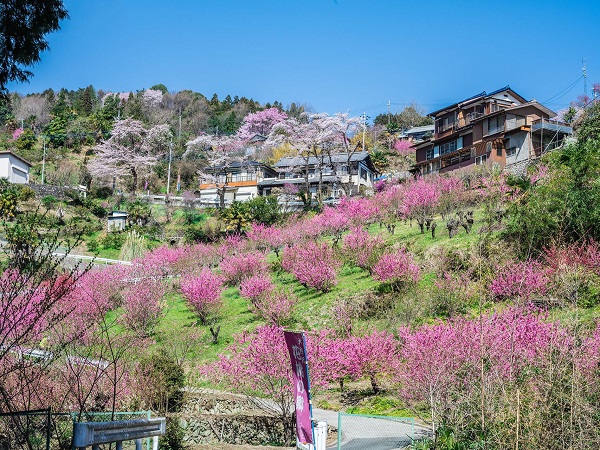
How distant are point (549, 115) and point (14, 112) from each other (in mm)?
66368

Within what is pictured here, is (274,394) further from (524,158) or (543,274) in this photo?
(524,158)

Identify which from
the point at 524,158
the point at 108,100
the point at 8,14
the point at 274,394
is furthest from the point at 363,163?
the point at 8,14

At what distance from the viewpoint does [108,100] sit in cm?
8169

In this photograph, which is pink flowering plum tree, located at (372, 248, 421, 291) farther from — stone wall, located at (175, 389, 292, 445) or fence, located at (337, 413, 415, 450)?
fence, located at (337, 413, 415, 450)

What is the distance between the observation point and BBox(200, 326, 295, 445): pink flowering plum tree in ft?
50.5

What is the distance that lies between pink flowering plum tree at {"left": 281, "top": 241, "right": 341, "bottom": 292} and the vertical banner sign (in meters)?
19.2

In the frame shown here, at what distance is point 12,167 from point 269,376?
45.8 metres

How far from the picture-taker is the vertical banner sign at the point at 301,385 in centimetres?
788

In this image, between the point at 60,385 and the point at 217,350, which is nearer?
the point at 60,385

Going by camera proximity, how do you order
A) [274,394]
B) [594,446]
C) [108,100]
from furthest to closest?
1. [108,100]
2. [274,394]
3. [594,446]

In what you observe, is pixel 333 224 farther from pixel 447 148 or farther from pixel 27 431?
pixel 27 431

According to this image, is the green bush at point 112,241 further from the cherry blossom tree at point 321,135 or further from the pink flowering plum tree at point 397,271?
the pink flowering plum tree at point 397,271

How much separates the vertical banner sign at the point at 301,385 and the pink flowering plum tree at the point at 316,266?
19.2m

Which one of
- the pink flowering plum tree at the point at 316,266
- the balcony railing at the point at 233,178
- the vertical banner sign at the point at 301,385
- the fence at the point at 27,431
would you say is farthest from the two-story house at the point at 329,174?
the fence at the point at 27,431
